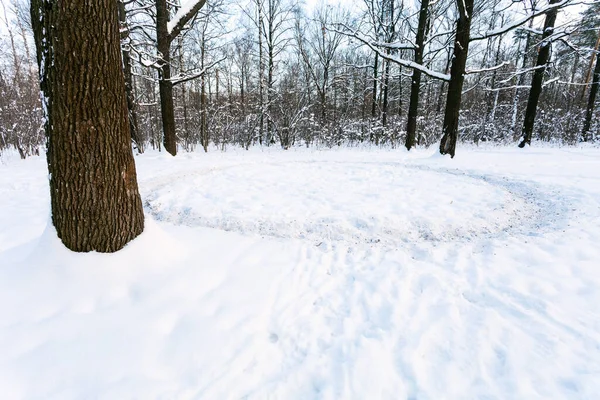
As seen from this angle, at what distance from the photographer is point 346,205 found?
4.62 metres

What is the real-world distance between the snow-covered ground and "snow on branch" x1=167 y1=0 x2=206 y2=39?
6019mm

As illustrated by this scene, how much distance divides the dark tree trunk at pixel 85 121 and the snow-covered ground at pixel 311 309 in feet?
0.85

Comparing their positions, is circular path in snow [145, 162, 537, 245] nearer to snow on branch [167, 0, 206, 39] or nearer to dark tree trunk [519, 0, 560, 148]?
snow on branch [167, 0, 206, 39]

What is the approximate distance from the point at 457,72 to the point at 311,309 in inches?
344

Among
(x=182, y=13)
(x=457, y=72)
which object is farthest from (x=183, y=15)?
(x=457, y=72)

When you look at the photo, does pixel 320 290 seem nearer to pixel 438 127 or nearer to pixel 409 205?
pixel 409 205

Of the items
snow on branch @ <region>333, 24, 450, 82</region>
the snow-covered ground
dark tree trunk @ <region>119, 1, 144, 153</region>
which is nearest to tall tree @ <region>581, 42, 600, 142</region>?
snow on branch @ <region>333, 24, 450, 82</region>

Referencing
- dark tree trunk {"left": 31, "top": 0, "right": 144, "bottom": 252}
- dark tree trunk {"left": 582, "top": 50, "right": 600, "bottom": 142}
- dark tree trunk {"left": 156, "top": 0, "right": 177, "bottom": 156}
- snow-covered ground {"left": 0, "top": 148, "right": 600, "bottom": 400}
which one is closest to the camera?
snow-covered ground {"left": 0, "top": 148, "right": 600, "bottom": 400}

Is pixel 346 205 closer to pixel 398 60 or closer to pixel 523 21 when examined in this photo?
pixel 398 60

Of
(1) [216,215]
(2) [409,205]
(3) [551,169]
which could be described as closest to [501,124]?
(3) [551,169]

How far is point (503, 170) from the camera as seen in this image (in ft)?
23.7

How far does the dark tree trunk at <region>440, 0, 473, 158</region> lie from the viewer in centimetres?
797

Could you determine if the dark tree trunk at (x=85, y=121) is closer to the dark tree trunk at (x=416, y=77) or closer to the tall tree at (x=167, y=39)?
the tall tree at (x=167, y=39)

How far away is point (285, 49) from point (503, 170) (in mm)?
15475
